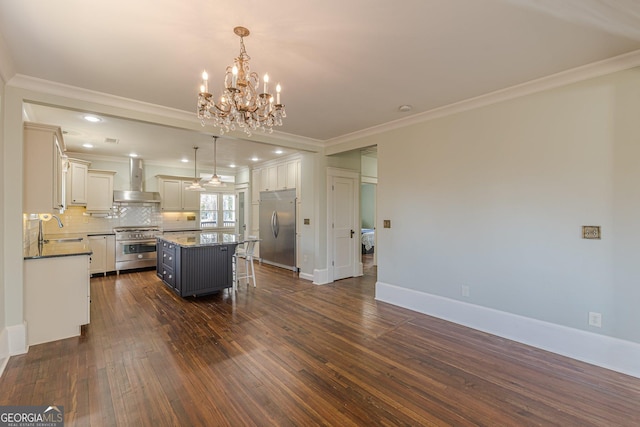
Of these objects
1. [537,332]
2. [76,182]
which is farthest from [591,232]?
[76,182]

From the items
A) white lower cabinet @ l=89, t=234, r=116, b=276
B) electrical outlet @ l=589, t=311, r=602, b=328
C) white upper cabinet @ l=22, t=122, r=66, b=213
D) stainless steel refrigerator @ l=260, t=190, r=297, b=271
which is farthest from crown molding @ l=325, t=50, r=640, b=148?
white lower cabinet @ l=89, t=234, r=116, b=276

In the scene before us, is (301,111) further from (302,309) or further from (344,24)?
(302,309)

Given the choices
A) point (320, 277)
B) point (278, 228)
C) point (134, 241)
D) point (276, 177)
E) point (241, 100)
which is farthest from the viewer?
point (276, 177)

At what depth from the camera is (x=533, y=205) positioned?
2836 millimetres

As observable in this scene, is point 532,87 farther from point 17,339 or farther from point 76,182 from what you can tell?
point 76,182

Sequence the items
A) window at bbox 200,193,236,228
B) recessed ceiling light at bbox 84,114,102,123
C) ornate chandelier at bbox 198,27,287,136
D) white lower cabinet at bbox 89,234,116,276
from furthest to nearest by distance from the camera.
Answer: window at bbox 200,193,236,228, white lower cabinet at bbox 89,234,116,276, recessed ceiling light at bbox 84,114,102,123, ornate chandelier at bbox 198,27,287,136

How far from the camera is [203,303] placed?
13.2 ft

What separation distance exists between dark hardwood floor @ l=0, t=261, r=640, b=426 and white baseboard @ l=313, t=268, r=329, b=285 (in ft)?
5.24

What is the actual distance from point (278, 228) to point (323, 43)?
15.7ft

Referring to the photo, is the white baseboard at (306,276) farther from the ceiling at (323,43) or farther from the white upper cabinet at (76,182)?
the white upper cabinet at (76,182)

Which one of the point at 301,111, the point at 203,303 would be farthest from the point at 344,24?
the point at 203,303

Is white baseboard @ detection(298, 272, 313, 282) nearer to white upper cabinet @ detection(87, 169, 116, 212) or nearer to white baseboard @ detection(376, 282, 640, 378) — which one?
white baseboard @ detection(376, 282, 640, 378)

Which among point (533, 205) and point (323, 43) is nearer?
point (323, 43)

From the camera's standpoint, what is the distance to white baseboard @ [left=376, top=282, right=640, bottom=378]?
236 centimetres
